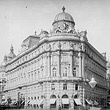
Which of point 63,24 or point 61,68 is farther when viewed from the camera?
point 63,24

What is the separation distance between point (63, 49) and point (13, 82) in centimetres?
4032

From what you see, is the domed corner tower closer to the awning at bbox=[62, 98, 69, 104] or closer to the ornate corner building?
the ornate corner building

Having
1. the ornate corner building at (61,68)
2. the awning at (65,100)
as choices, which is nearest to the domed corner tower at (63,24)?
the ornate corner building at (61,68)

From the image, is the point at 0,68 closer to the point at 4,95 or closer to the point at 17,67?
the point at 4,95

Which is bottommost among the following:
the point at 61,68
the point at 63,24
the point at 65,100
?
the point at 65,100

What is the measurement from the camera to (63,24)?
71.9 meters

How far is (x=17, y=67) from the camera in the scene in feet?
307

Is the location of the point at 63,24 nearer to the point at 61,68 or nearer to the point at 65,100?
the point at 61,68

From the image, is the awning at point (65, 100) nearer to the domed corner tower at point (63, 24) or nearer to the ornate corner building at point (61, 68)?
the ornate corner building at point (61, 68)

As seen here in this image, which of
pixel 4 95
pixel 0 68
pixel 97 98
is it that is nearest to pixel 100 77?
pixel 97 98

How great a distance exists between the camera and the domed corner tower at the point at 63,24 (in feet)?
229

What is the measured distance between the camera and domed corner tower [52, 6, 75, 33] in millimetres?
69688

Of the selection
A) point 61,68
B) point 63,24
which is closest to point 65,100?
point 61,68

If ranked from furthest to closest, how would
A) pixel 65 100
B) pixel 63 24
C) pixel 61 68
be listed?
pixel 63 24
pixel 61 68
pixel 65 100
